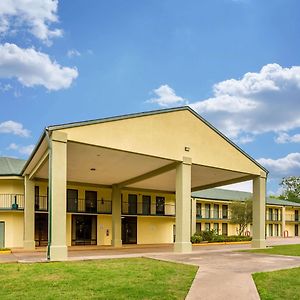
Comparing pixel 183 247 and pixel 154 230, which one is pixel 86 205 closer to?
pixel 154 230

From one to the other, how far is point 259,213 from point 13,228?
17.6 meters

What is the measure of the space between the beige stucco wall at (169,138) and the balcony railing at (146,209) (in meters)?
12.6

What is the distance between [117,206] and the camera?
33.3m

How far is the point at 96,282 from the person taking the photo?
10875 mm

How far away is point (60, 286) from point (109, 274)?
246 cm

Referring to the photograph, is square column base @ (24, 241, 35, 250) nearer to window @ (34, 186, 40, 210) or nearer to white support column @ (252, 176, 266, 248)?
window @ (34, 186, 40, 210)

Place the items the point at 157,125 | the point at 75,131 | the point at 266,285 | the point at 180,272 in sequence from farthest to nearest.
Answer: the point at 157,125, the point at 75,131, the point at 180,272, the point at 266,285

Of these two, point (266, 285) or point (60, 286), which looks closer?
point (60, 286)

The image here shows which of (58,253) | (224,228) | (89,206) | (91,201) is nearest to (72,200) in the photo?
(89,206)

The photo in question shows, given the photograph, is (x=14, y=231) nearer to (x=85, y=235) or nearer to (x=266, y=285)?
(x=85, y=235)

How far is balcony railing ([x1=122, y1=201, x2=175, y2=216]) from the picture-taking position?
3653cm

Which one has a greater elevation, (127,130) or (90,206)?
(127,130)

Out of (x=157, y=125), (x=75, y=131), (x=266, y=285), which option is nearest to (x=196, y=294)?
(x=266, y=285)

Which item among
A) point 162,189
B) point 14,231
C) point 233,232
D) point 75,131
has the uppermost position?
point 75,131
